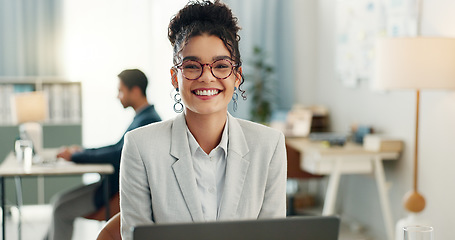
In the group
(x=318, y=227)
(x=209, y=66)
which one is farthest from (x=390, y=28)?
(x=318, y=227)

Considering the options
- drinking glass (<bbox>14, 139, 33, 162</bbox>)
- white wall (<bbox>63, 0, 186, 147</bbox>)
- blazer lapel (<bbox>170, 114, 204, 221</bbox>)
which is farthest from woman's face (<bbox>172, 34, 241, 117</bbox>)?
white wall (<bbox>63, 0, 186, 147</bbox>)

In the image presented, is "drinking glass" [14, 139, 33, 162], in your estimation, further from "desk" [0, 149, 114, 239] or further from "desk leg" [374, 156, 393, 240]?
"desk leg" [374, 156, 393, 240]

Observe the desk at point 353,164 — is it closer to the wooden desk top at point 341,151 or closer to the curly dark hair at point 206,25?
the wooden desk top at point 341,151

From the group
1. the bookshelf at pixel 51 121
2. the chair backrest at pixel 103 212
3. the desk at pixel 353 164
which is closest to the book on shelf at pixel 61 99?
the bookshelf at pixel 51 121

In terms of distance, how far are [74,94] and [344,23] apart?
2463mm

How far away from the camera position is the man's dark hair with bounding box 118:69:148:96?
11.3ft

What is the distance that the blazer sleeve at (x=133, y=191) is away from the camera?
1.45 meters

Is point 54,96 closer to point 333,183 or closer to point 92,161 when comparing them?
point 92,161

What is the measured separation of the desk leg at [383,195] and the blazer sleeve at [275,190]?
2.46 m

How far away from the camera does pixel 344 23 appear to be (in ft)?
15.5

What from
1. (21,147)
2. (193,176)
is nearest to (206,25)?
(193,176)

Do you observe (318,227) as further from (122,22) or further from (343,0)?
(122,22)

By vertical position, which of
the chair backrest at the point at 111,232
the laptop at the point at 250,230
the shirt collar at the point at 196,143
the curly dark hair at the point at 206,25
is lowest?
the chair backrest at the point at 111,232

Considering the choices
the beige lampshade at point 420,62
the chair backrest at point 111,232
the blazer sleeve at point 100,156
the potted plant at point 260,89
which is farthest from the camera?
the potted plant at point 260,89
